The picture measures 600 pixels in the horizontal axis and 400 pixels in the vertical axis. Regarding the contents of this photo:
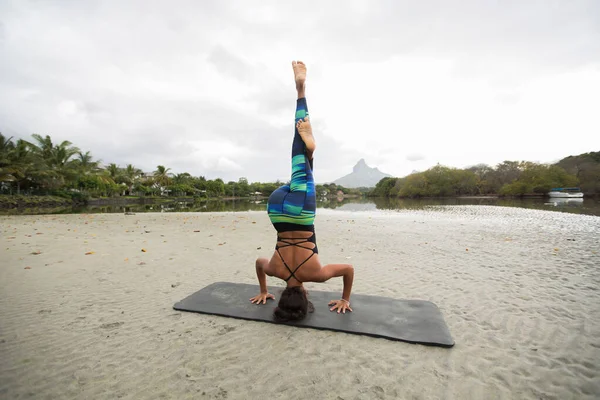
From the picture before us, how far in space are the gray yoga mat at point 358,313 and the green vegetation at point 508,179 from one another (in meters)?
71.2

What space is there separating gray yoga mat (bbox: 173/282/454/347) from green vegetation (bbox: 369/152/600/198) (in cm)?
7123

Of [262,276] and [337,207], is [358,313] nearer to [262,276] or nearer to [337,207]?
[262,276]

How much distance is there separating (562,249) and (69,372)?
1243 cm

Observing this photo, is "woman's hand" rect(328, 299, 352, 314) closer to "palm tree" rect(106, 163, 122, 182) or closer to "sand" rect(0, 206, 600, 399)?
"sand" rect(0, 206, 600, 399)

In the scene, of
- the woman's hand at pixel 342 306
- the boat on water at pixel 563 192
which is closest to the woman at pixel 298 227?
the woman's hand at pixel 342 306

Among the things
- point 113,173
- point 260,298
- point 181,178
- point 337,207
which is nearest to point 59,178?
point 113,173

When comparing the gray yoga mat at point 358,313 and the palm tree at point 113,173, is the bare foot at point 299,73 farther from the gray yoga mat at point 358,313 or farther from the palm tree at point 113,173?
the palm tree at point 113,173

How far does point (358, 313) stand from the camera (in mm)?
3969

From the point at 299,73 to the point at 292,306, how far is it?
10.8 ft

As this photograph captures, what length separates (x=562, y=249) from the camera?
28.3ft

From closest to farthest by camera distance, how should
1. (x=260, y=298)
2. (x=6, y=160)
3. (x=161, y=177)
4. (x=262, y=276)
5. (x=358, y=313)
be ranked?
(x=358, y=313)
(x=262, y=276)
(x=260, y=298)
(x=6, y=160)
(x=161, y=177)

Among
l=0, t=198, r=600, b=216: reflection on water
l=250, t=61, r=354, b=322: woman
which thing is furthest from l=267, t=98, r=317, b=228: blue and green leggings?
l=0, t=198, r=600, b=216: reflection on water

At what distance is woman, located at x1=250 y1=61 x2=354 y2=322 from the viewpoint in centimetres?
358

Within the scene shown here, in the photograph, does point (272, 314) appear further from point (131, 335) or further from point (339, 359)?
point (131, 335)
